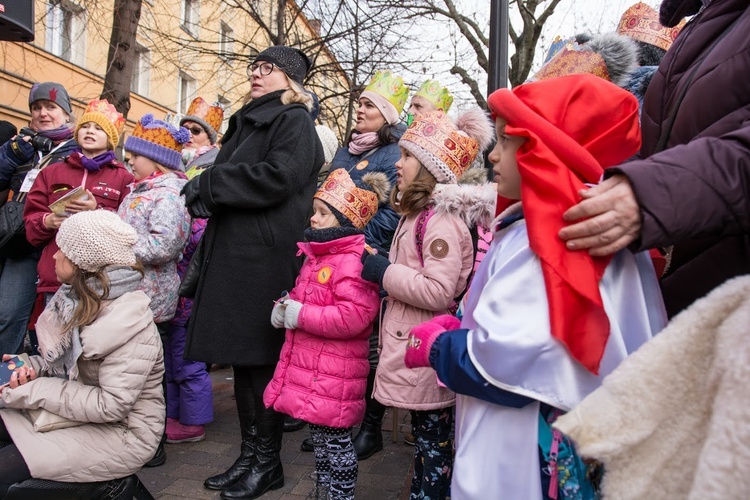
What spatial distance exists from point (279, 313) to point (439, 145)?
1144 mm

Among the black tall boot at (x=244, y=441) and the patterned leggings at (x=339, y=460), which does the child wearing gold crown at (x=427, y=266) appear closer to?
the patterned leggings at (x=339, y=460)

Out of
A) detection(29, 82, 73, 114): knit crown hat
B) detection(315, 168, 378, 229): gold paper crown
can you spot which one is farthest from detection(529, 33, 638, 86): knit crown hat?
detection(29, 82, 73, 114): knit crown hat

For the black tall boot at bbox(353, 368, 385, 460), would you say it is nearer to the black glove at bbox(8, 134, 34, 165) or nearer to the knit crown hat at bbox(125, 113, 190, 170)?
the knit crown hat at bbox(125, 113, 190, 170)

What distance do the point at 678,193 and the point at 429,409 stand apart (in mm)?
1691

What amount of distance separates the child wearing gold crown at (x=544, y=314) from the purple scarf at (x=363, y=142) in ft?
8.32

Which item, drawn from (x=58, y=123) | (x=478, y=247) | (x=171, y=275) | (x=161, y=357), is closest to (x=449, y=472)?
(x=478, y=247)

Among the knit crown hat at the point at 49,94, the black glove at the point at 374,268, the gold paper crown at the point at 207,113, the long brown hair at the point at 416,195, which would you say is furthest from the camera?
the gold paper crown at the point at 207,113

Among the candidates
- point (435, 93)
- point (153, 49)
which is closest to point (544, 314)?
point (435, 93)

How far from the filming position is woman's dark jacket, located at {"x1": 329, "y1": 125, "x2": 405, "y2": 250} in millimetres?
3695

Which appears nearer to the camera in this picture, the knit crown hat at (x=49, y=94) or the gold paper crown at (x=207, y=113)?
the knit crown hat at (x=49, y=94)

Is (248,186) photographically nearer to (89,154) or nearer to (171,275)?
(171,275)

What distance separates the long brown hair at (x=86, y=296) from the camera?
2623 millimetres

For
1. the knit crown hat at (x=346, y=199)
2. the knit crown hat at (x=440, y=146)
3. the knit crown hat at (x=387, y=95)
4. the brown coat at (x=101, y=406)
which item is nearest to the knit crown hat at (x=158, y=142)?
the knit crown hat at (x=387, y=95)

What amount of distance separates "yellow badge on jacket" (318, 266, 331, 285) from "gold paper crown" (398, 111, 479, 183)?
71cm
